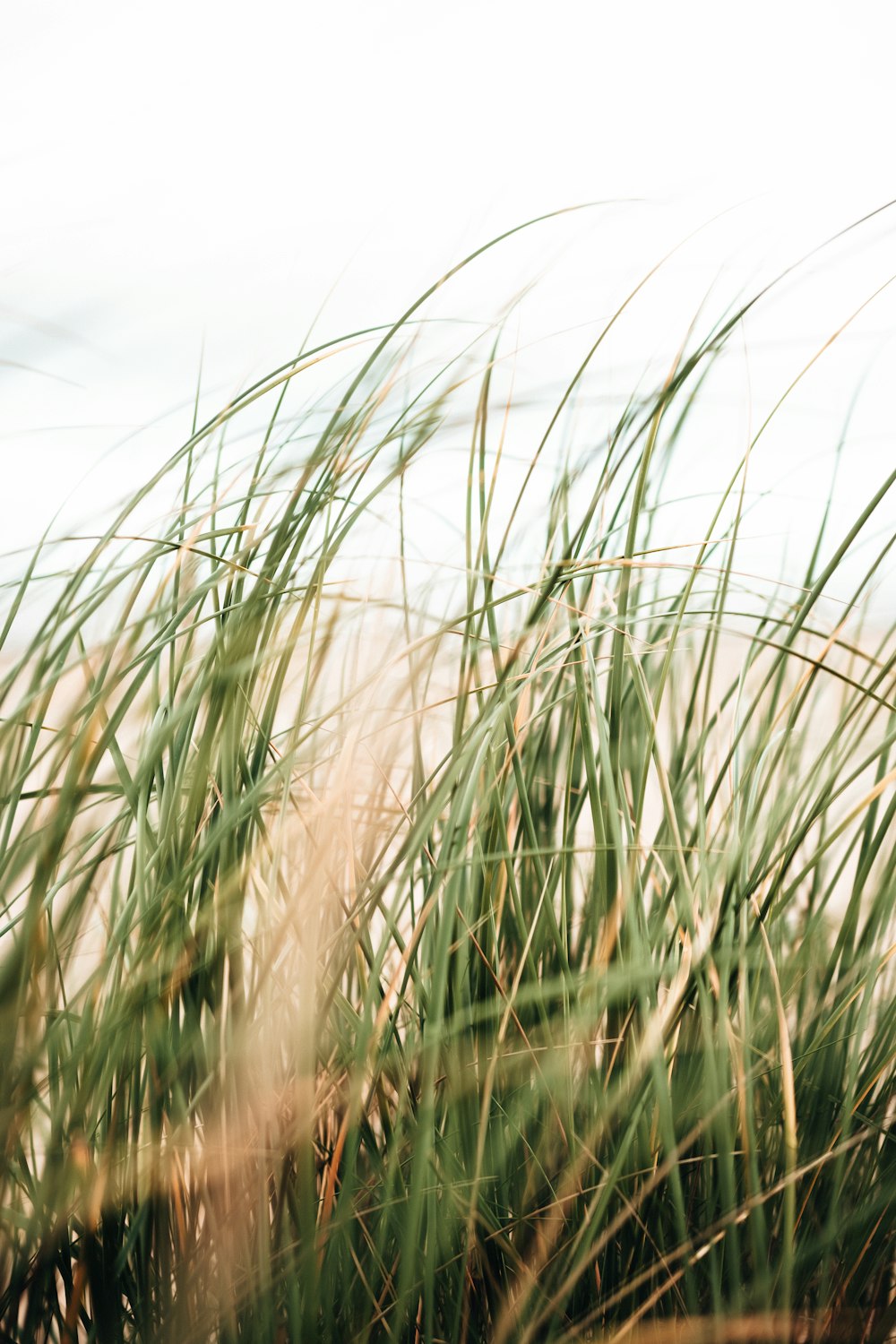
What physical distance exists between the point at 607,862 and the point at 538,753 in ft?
0.32

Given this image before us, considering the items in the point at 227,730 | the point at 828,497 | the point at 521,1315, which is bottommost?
the point at 521,1315

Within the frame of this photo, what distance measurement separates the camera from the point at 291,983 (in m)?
0.39

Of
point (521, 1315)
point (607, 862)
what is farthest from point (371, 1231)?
point (607, 862)

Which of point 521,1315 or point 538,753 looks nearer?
point 521,1315

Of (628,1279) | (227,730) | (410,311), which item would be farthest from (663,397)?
(628,1279)

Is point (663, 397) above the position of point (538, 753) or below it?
above

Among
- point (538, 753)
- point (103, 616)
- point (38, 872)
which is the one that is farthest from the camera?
point (103, 616)

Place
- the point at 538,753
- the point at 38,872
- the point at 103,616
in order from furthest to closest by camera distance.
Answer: the point at 103,616
the point at 538,753
the point at 38,872

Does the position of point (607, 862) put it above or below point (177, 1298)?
above

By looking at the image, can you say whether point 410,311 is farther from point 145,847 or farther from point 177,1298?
point 177,1298

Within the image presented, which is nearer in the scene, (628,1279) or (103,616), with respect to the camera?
(628,1279)

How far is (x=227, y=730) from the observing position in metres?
A: 0.38

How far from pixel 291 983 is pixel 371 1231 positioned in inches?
4.4

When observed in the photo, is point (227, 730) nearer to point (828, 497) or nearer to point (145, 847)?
point (145, 847)
